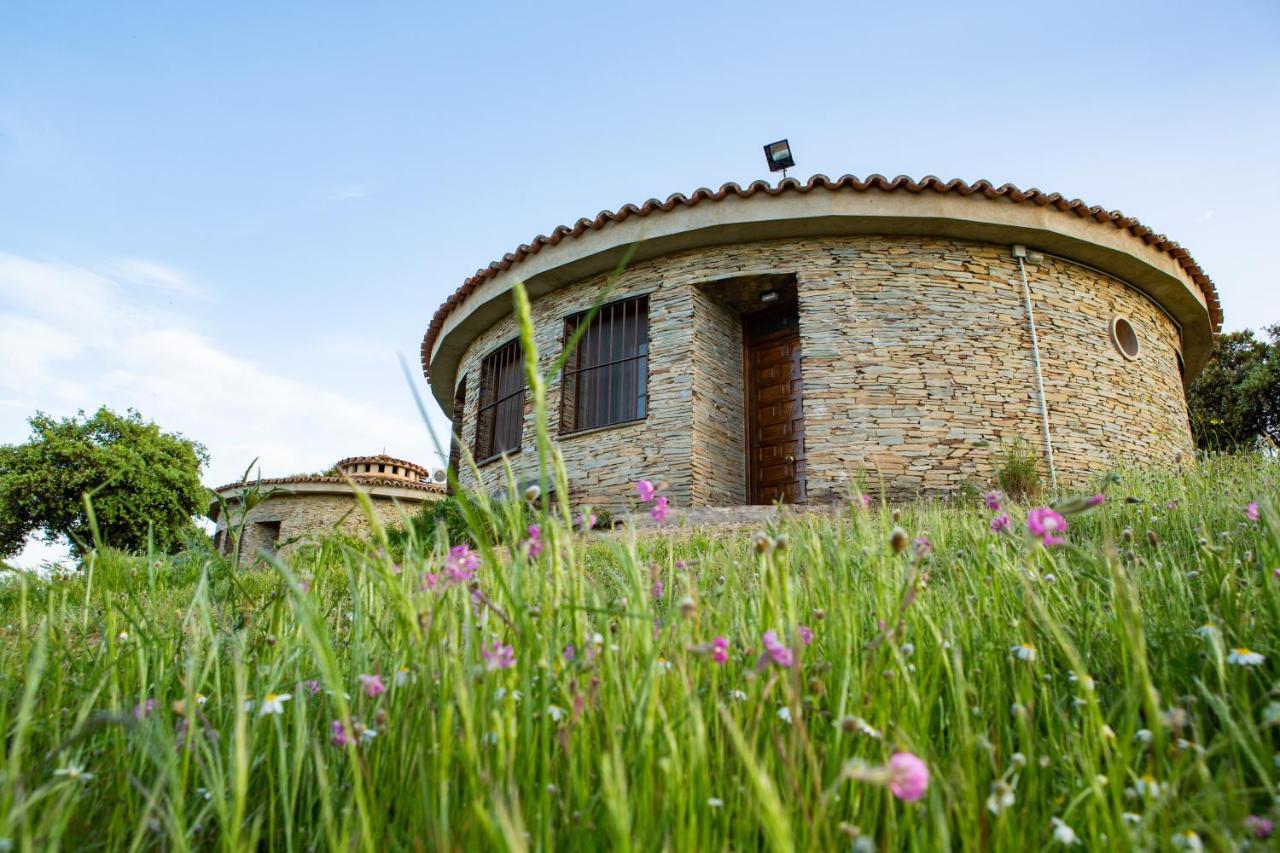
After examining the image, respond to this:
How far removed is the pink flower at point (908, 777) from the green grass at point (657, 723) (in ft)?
0.19

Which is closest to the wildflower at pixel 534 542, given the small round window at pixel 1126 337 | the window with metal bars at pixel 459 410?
the small round window at pixel 1126 337

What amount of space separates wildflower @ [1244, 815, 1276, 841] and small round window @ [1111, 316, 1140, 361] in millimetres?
10755

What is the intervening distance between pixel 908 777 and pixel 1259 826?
0.73m

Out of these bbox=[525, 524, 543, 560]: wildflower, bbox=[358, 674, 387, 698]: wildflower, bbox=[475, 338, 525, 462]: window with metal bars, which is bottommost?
bbox=[358, 674, 387, 698]: wildflower

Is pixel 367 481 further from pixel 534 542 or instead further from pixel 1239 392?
pixel 1239 392

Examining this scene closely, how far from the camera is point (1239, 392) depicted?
18766mm

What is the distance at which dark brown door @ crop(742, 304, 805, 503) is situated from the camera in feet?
32.2

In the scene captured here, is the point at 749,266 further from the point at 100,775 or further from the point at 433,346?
the point at 100,775

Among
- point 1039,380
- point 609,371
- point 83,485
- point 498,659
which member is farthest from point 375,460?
point 498,659

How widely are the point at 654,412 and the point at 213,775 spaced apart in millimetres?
8504

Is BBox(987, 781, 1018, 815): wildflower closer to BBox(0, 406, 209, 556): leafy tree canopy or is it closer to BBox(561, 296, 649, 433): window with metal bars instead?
BBox(561, 296, 649, 433): window with metal bars

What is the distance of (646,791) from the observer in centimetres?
93

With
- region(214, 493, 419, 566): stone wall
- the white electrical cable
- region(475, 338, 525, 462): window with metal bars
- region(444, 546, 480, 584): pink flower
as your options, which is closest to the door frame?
the white electrical cable

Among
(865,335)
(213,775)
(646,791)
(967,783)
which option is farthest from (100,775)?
(865,335)
